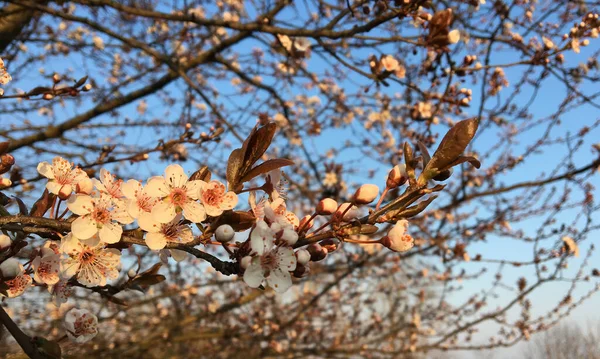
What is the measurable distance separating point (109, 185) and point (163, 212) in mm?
195

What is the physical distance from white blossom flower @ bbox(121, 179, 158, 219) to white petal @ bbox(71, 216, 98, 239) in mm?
63

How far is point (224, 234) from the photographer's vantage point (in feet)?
2.46

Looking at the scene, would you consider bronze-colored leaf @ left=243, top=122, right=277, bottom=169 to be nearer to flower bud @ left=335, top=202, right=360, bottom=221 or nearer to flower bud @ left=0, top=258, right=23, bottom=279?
flower bud @ left=335, top=202, right=360, bottom=221

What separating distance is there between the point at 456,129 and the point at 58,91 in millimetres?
1396

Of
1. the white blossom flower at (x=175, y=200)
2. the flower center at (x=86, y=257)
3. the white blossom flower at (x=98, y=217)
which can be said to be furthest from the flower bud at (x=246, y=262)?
the flower center at (x=86, y=257)

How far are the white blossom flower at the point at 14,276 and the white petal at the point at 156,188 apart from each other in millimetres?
276

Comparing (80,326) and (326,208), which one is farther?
(80,326)

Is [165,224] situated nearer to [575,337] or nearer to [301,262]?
[301,262]

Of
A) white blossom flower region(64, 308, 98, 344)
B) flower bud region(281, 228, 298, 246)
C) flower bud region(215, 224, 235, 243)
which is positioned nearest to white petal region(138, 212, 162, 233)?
flower bud region(215, 224, 235, 243)

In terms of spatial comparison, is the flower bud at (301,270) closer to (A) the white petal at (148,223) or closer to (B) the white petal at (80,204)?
(A) the white petal at (148,223)

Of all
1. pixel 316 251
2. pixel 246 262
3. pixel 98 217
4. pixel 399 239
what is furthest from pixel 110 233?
pixel 399 239

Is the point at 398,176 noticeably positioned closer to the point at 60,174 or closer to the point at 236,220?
the point at 236,220

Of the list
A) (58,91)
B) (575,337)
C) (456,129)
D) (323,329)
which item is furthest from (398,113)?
(575,337)

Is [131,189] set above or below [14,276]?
above
